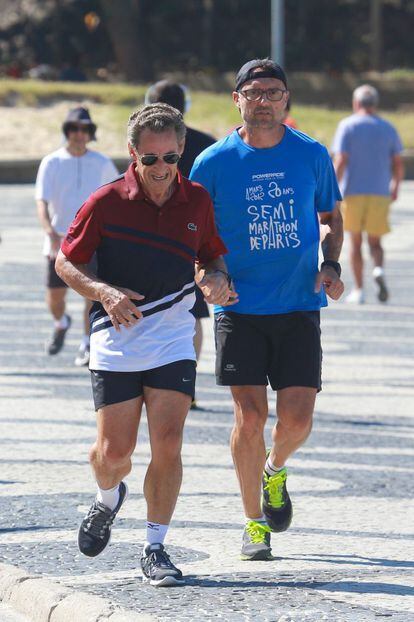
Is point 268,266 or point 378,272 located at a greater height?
point 378,272

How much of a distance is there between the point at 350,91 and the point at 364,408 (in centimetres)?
3291

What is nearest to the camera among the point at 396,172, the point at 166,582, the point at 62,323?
the point at 166,582

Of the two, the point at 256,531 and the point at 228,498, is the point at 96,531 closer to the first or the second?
the point at 256,531

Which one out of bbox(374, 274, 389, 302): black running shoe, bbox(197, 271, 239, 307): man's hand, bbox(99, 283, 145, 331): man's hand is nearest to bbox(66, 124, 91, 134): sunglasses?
bbox(374, 274, 389, 302): black running shoe

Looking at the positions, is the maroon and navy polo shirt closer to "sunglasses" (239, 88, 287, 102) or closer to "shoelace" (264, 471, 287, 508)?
"sunglasses" (239, 88, 287, 102)

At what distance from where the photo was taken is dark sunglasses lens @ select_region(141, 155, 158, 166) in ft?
20.2

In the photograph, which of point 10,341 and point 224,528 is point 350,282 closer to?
point 10,341

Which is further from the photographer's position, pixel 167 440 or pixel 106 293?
pixel 167 440

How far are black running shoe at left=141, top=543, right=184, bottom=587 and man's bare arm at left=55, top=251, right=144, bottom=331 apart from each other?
854mm

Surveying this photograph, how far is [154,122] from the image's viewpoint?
243 inches

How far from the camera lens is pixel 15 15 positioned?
46188 mm

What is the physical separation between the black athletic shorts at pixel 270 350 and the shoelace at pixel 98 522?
0.86 meters

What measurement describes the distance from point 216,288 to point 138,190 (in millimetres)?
505

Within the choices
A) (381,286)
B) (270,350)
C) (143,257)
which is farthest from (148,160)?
(381,286)
